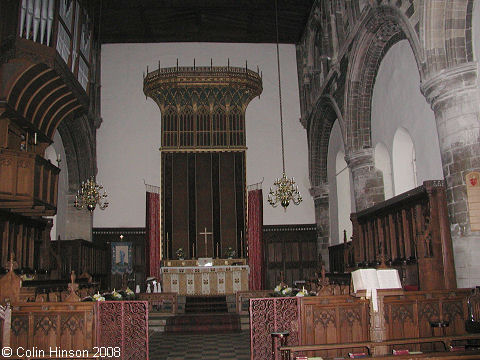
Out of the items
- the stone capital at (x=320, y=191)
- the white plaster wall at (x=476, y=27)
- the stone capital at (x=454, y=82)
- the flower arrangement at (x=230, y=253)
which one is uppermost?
the white plaster wall at (x=476, y=27)

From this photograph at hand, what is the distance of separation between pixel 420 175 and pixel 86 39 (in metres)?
9.59

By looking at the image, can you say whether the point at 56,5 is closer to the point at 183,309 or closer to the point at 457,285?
the point at 183,309

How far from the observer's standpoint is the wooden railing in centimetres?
848

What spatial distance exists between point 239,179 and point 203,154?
63.1 inches

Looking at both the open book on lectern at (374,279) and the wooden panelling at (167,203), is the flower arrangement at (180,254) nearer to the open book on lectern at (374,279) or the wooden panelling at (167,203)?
the wooden panelling at (167,203)

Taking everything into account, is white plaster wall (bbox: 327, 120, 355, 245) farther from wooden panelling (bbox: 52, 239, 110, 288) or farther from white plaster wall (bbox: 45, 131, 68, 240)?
white plaster wall (bbox: 45, 131, 68, 240)

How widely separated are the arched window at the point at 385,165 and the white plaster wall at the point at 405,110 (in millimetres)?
216

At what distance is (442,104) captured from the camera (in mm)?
8539

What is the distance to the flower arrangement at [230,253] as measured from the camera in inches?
667

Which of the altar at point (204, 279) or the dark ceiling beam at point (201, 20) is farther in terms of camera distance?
the dark ceiling beam at point (201, 20)

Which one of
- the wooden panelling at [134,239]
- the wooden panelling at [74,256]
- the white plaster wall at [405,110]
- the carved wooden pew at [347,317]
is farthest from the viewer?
the wooden panelling at [134,239]

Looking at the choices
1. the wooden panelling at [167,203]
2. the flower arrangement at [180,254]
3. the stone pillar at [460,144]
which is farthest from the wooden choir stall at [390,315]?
the wooden panelling at [167,203]

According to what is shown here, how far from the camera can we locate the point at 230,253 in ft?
55.6

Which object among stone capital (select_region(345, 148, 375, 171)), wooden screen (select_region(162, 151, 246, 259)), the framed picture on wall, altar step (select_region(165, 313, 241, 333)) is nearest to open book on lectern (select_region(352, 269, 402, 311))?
altar step (select_region(165, 313, 241, 333))
